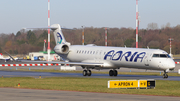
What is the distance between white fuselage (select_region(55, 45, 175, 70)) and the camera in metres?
33.0

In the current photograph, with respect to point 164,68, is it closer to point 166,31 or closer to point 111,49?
point 111,49

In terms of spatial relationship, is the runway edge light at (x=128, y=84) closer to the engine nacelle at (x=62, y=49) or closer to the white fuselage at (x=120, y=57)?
the white fuselage at (x=120, y=57)

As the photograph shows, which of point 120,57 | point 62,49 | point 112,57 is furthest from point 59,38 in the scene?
point 120,57

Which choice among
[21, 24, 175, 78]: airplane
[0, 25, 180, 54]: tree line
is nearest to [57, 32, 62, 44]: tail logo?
[21, 24, 175, 78]: airplane

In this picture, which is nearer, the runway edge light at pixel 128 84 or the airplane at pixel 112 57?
the runway edge light at pixel 128 84

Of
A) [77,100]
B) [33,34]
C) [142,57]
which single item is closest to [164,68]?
[142,57]

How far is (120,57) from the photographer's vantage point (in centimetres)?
3531

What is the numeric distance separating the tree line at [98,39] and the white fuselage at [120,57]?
60.2 meters

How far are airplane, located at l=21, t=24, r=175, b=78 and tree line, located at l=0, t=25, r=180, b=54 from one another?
59.0 metres

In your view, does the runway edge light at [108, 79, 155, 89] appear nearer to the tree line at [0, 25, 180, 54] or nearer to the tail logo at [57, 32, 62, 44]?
the tail logo at [57, 32, 62, 44]

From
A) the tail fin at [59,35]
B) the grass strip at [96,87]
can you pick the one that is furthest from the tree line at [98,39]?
the grass strip at [96,87]

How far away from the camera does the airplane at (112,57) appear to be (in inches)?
1304

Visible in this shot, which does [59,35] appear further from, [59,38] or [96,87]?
[96,87]

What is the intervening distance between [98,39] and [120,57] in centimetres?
7871
